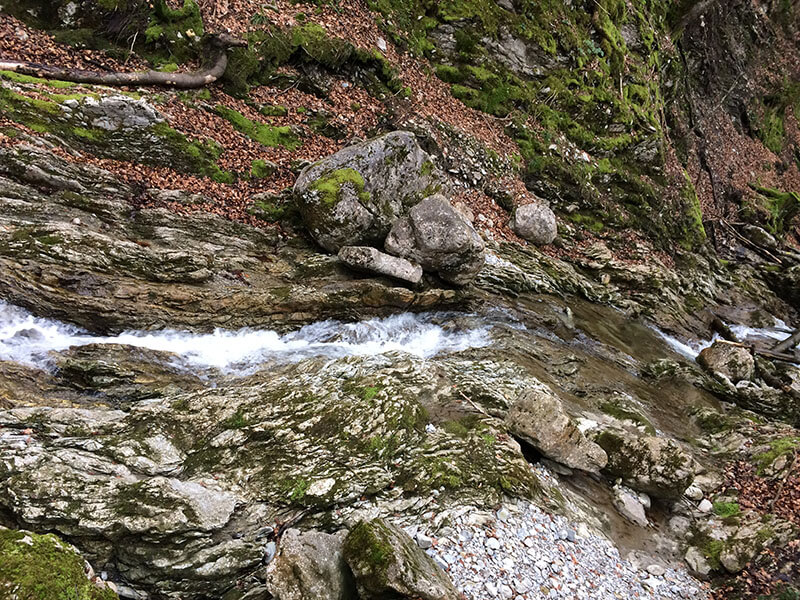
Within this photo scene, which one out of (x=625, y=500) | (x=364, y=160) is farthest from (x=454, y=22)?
(x=625, y=500)

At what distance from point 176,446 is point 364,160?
8815 millimetres

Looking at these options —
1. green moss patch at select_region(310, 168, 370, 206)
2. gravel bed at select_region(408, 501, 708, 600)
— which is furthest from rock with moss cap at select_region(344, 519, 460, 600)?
green moss patch at select_region(310, 168, 370, 206)

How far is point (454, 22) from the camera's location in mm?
19453

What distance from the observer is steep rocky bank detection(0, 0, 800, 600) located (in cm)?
585

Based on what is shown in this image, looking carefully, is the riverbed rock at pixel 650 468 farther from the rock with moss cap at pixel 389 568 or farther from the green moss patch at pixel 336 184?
the green moss patch at pixel 336 184

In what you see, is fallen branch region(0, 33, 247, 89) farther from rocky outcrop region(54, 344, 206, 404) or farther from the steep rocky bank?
rocky outcrop region(54, 344, 206, 404)

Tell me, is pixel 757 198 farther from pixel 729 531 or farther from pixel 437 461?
pixel 437 461

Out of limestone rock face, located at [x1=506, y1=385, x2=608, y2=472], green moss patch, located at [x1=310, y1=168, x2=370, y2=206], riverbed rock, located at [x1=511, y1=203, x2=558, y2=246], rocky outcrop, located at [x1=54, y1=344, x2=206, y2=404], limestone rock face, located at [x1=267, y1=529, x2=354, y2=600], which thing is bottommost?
rocky outcrop, located at [x1=54, y1=344, x2=206, y2=404]

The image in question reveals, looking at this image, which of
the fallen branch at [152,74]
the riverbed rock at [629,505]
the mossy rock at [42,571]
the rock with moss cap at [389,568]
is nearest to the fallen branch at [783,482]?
the riverbed rock at [629,505]

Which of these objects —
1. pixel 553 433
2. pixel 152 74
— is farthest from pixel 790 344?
pixel 152 74

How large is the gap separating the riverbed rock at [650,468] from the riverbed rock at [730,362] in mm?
8080

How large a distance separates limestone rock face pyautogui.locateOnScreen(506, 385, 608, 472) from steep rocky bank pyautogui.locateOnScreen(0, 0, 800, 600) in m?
0.06

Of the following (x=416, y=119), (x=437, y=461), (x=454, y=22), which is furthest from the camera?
(x=454, y=22)

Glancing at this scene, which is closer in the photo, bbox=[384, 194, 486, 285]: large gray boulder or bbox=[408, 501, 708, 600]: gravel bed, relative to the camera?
bbox=[408, 501, 708, 600]: gravel bed
